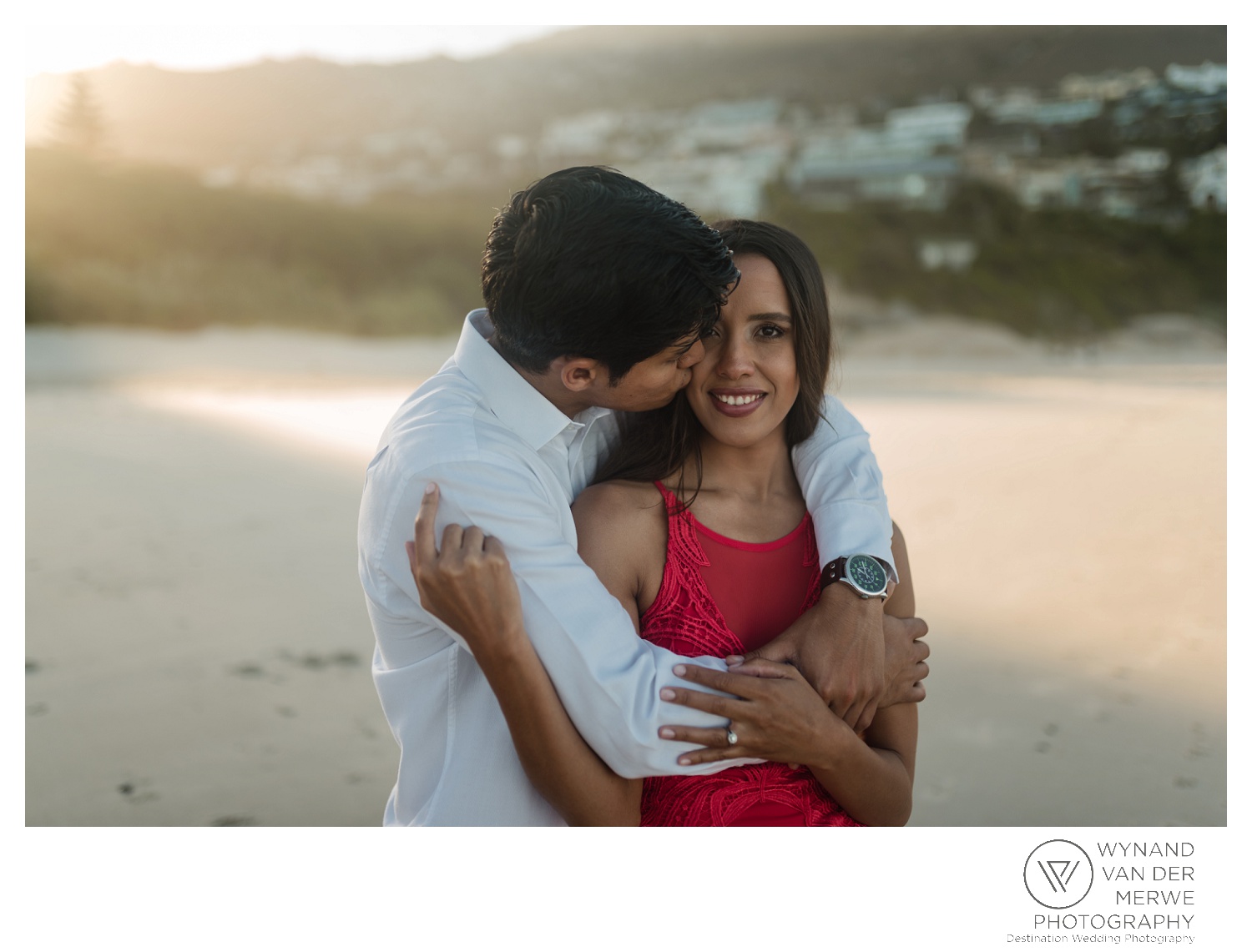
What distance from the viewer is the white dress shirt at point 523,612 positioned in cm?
157

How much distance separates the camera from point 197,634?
5.09 meters

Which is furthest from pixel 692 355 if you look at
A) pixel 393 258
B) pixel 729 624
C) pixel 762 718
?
pixel 393 258

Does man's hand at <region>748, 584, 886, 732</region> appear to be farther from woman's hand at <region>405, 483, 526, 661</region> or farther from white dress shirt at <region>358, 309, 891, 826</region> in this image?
woman's hand at <region>405, 483, 526, 661</region>

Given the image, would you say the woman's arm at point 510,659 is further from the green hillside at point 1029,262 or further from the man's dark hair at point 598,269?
the green hillside at point 1029,262

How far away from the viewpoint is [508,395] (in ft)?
5.63

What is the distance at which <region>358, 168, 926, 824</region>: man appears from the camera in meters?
1.58

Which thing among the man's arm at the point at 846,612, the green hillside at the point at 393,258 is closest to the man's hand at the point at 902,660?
the man's arm at the point at 846,612

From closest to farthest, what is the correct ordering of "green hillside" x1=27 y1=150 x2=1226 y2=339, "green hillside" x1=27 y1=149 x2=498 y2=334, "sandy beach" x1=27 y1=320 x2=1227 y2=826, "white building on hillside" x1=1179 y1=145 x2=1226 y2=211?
"sandy beach" x1=27 y1=320 x2=1227 y2=826 < "white building on hillside" x1=1179 y1=145 x2=1226 y2=211 < "green hillside" x1=27 y1=149 x2=498 y2=334 < "green hillside" x1=27 y1=150 x2=1226 y2=339

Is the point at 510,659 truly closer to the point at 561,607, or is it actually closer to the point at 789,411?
the point at 561,607
